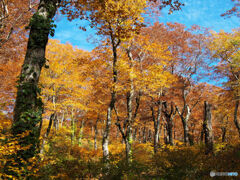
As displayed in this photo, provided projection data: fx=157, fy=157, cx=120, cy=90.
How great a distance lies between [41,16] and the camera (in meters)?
4.84

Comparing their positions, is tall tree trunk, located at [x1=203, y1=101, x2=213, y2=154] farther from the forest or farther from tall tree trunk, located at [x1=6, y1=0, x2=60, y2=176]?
tall tree trunk, located at [x1=6, y1=0, x2=60, y2=176]

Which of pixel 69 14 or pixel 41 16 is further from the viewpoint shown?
pixel 69 14

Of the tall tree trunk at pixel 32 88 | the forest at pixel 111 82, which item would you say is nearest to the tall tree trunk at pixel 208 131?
the forest at pixel 111 82

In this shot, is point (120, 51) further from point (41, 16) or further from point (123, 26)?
point (41, 16)

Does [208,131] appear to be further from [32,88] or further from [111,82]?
[32,88]

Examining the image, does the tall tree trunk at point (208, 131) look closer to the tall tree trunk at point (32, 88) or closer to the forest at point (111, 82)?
the forest at point (111, 82)

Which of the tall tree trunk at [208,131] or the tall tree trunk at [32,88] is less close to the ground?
the tall tree trunk at [32,88]

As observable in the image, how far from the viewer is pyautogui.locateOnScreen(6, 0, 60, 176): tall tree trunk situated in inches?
165

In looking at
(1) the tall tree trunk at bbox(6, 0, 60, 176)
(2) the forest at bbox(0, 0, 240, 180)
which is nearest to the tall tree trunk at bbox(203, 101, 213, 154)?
(2) the forest at bbox(0, 0, 240, 180)

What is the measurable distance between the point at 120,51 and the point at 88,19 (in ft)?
13.1

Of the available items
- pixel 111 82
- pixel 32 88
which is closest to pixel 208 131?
pixel 111 82

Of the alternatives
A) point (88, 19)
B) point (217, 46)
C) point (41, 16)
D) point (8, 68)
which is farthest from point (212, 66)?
point (8, 68)

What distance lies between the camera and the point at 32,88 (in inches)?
176

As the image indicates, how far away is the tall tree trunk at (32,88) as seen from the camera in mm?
4180
